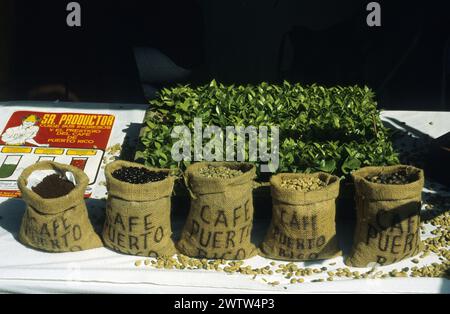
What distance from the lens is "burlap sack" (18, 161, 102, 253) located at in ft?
13.5

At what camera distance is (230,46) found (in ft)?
18.6

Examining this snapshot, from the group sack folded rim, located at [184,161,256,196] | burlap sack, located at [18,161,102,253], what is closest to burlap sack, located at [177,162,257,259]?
sack folded rim, located at [184,161,256,196]

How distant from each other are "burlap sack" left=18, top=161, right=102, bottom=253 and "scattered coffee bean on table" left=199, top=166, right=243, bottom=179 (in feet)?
2.08

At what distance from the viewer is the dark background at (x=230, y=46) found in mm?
5570

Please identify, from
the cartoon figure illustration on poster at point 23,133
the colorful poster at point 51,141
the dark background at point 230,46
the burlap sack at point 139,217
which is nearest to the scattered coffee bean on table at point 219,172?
the burlap sack at point 139,217

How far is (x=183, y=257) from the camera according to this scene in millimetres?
4195

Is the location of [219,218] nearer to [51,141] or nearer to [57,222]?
[57,222]

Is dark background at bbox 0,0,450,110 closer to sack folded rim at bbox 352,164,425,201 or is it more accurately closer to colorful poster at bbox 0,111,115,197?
colorful poster at bbox 0,111,115,197

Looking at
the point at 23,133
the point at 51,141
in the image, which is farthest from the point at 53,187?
the point at 23,133

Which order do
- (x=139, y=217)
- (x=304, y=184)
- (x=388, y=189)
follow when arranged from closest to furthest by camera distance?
(x=388, y=189) → (x=139, y=217) → (x=304, y=184)

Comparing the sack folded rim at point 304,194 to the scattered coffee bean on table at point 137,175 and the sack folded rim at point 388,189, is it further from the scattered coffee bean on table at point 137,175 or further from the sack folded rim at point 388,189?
the scattered coffee bean on table at point 137,175

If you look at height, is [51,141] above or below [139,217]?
above

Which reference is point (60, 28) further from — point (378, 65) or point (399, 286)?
point (399, 286)

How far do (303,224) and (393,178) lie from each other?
0.53m
